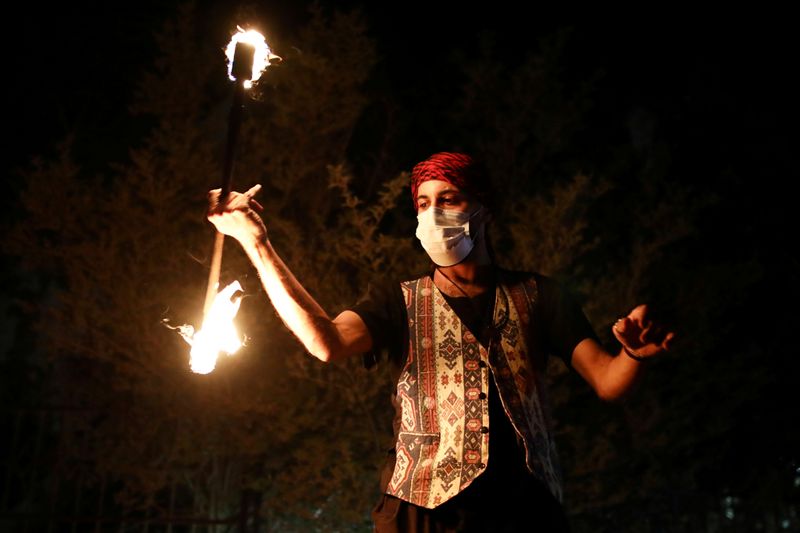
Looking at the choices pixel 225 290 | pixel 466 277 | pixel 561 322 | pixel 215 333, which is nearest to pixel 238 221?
pixel 225 290

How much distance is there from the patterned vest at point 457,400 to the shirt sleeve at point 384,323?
45 millimetres

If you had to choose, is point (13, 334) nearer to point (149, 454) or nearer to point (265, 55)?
point (149, 454)

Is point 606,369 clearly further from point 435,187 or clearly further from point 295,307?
point 295,307

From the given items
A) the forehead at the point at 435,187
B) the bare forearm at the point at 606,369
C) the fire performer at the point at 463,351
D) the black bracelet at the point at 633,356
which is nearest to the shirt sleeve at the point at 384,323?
the fire performer at the point at 463,351

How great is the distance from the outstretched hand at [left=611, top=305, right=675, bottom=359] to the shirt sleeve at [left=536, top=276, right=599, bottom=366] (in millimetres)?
299

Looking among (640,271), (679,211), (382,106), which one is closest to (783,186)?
(679,211)

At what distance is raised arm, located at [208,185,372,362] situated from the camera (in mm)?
2246

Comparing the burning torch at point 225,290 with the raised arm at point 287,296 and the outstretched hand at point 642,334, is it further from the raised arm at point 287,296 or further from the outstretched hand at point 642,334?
the outstretched hand at point 642,334

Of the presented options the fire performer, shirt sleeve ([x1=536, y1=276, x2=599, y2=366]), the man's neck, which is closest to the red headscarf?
the fire performer

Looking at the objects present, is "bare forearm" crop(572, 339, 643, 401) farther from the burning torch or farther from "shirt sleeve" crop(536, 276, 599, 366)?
the burning torch

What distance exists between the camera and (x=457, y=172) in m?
2.53

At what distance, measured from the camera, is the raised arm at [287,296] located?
7.37ft

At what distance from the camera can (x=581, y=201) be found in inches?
225

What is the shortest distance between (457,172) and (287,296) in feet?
2.30
